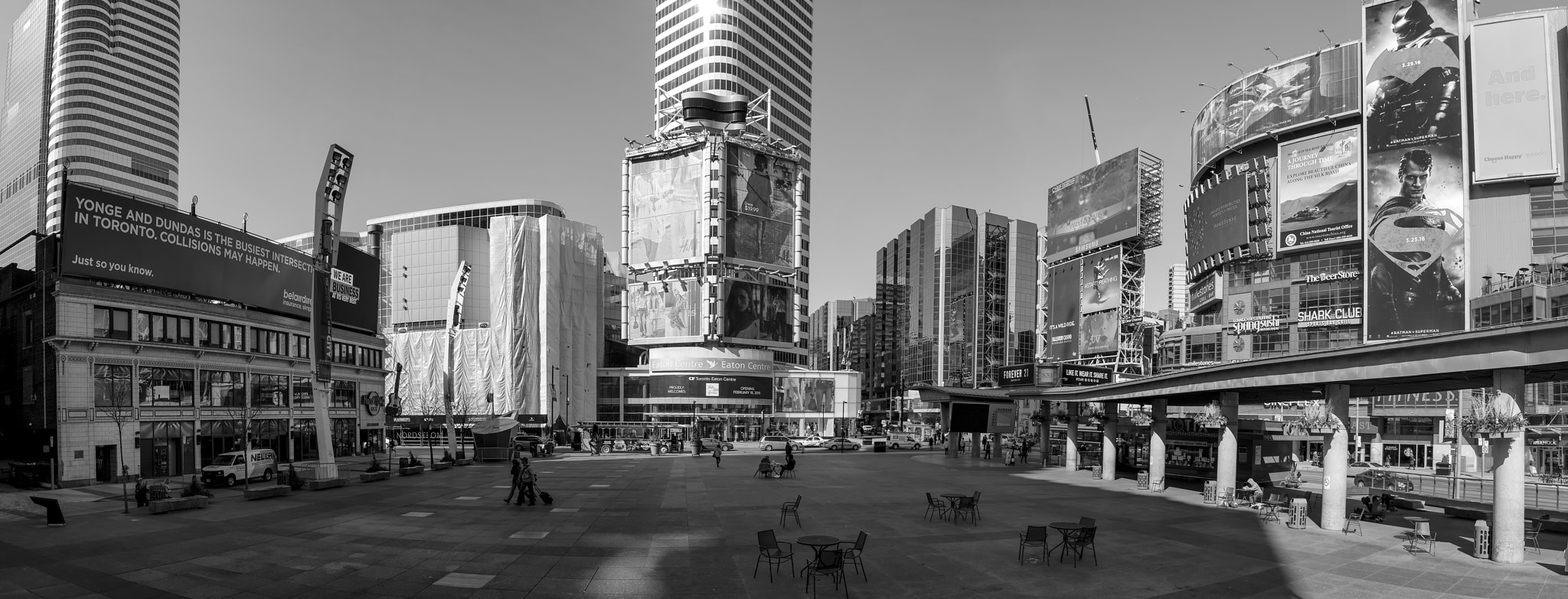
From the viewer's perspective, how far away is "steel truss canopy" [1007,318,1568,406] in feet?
53.3

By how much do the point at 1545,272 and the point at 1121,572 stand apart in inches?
2372

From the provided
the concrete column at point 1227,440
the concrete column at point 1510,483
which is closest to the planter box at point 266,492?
the concrete column at point 1227,440

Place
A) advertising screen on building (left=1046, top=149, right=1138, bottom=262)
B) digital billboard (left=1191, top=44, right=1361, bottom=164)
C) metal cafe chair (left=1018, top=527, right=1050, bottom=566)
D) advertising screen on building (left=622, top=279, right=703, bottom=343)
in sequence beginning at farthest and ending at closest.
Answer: advertising screen on building (left=622, top=279, right=703, bottom=343), advertising screen on building (left=1046, top=149, right=1138, bottom=262), digital billboard (left=1191, top=44, right=1361, bottom=164), metal cafe chair (left=1018, top=527, right=1050, bottom=566)

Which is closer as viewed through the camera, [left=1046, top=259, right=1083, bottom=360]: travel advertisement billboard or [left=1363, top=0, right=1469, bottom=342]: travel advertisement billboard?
[left=1363, top=0, right=1469, bottom=342]: travel advertisement billboard

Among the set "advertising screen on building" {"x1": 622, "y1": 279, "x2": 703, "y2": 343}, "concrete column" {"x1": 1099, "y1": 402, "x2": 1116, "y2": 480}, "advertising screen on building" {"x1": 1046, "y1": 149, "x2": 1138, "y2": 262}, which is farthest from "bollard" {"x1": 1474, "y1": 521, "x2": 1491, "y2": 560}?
"advertising screen on building" {"x1": 622, "y1": 279, "x2": 703, "y2": 343}

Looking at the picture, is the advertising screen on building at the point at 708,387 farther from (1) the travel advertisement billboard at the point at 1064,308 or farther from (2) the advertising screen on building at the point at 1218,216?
(2) the advertising screen on building at the point at 1218,216

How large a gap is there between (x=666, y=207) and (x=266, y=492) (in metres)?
66.6

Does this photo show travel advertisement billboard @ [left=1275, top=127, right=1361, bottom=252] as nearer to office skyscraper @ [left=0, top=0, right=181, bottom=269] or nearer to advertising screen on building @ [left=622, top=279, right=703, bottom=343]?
advertising screen on building @ [left=622, top=279, right=703, bottom=343]

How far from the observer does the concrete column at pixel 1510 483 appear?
669 inches

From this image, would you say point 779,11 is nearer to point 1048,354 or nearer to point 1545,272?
point 1048,354

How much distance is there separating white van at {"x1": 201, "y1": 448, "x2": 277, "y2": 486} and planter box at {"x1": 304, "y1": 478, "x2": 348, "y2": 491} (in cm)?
208

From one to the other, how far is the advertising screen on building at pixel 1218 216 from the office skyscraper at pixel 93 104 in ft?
509

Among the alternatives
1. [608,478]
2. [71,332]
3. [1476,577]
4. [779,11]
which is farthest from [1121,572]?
[779,11]

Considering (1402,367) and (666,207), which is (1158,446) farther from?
(666,207)
